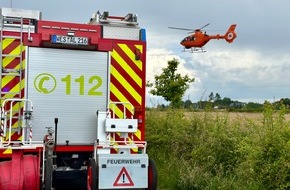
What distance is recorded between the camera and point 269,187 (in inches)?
271

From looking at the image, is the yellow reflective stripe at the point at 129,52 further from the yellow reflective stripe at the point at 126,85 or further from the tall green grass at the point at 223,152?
the tall green grass at the point at 223,152

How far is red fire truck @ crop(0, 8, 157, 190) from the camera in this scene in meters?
7.32

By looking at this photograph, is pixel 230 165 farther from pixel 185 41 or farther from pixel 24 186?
pixel 185 41

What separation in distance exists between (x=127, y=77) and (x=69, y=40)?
4.10 ft

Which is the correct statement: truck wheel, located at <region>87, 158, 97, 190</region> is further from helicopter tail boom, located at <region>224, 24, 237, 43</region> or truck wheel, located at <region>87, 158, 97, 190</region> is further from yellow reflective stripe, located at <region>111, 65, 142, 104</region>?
helicopter tail boom, located at <region>224, 24, 237, 43</region>

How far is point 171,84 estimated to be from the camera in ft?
104

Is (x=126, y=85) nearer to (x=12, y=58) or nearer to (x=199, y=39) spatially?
(x=12, y=58)

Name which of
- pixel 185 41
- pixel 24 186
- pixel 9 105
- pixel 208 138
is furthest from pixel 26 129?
pixel 185 41

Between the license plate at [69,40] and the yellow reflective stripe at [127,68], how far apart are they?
605mm

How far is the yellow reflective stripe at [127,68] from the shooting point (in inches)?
316

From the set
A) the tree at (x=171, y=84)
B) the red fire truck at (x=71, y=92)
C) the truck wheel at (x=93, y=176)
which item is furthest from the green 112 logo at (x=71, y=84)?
the tree at (x=171, y=84)

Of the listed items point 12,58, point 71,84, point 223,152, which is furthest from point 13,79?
point 223,152

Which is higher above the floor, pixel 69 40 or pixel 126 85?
pixel 69 40

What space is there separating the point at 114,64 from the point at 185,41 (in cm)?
5728
